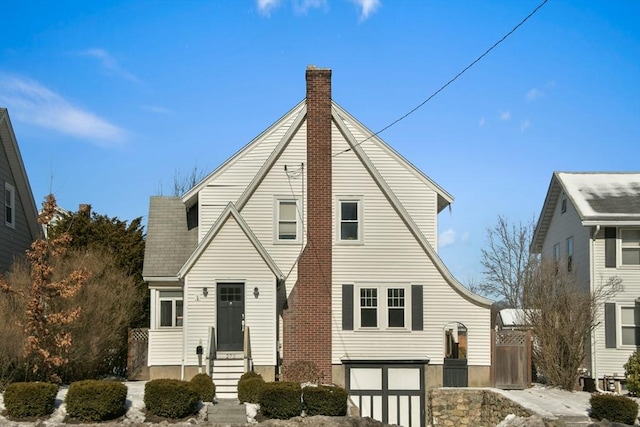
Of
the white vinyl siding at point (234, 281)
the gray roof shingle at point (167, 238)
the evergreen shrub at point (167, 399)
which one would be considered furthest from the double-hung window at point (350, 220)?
the evergreen shrub at point (167, 399)

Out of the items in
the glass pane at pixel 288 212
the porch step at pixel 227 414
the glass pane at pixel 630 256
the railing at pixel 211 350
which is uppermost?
the glass pane at pixel 288 212

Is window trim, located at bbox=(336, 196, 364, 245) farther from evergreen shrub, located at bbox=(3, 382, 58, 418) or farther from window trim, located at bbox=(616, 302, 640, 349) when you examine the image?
evergreen shrub, located at bbox=(3, 382, 58, 418)

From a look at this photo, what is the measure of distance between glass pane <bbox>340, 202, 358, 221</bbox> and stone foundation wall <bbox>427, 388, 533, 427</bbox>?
19.9ft

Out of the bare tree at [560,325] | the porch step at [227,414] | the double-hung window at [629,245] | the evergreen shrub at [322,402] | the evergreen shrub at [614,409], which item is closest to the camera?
the porch step at [227,414]

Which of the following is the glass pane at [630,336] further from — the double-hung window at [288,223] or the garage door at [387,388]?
the double-hung window at [288,223]

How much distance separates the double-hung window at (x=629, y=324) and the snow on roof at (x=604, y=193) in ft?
10.4

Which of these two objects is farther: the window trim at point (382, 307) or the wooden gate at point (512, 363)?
the window trim at point (382, 307)

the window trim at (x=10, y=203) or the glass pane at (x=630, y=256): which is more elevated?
the window trim at (x=10, y=203)

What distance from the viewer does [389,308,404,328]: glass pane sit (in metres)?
27.9

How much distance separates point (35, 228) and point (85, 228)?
3424mm

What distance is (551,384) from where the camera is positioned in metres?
28.3

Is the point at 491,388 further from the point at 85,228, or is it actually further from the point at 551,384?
the point at 85,228

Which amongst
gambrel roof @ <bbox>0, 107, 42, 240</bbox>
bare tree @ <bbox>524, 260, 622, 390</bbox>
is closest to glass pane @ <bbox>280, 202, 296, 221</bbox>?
bare tree @ <bbox>524, 260, 622, 390</bbox>

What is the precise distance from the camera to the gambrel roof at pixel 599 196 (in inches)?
1180
